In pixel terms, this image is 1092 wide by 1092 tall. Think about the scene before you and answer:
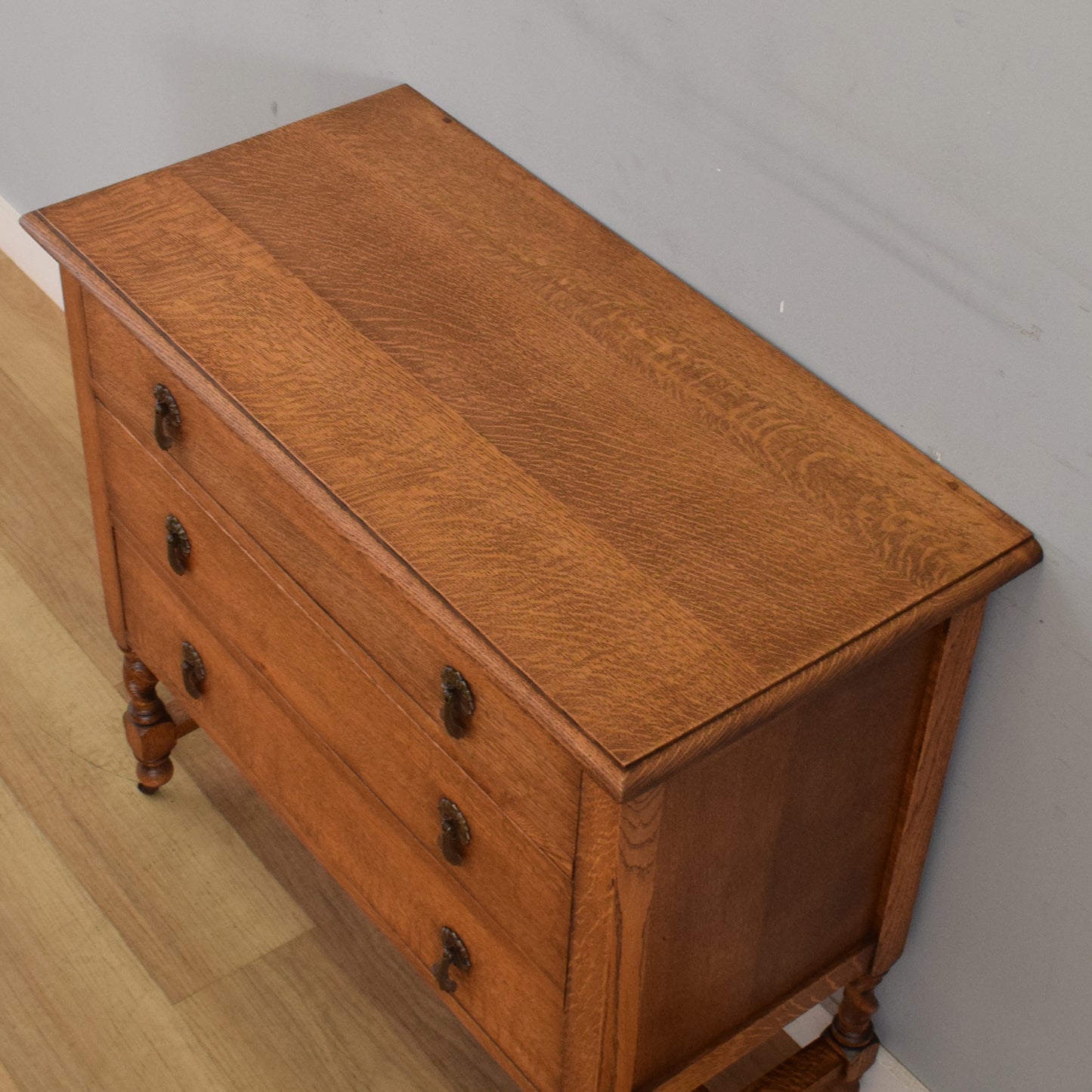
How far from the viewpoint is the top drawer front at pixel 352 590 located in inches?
47.6

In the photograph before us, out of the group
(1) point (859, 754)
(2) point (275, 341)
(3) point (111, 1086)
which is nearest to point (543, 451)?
(2) point (275, 341)

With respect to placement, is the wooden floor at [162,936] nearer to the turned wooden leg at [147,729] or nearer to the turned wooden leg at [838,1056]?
the turned wooden leg at [147,729]

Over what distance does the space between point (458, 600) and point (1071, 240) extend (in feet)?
1.73

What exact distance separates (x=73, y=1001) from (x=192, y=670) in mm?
444

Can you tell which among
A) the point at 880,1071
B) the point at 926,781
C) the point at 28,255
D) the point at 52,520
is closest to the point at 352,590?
the point at 926,781

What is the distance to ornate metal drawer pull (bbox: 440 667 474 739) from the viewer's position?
1.24m

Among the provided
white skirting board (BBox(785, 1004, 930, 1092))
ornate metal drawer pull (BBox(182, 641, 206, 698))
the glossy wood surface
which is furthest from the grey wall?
ornate metal drawer pull (BBox(182, 641, 206, 698))

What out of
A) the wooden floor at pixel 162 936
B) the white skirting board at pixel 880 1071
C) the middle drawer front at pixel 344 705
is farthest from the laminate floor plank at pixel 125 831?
the white skirting board at pixel 880 1071

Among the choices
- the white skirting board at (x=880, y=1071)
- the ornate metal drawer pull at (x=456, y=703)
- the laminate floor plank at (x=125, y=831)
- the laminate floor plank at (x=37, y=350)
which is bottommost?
the laminate floor plank at (x=125, y=831)

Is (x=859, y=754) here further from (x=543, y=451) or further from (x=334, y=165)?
(x=334, y=165)

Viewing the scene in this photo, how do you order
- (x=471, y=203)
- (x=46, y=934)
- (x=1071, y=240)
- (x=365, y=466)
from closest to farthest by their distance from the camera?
(x=1071, y=240)
(x=365, y=466)
(x=471, y=203)
(x=46, y=934)

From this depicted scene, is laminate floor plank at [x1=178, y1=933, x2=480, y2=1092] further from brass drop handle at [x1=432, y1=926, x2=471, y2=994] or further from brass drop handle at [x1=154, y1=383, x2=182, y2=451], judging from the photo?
brass drop handle at [x1=154, y1=383, x2=182, y2=451]

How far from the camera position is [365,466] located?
1290 mm

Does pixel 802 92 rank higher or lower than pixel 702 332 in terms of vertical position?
higher
